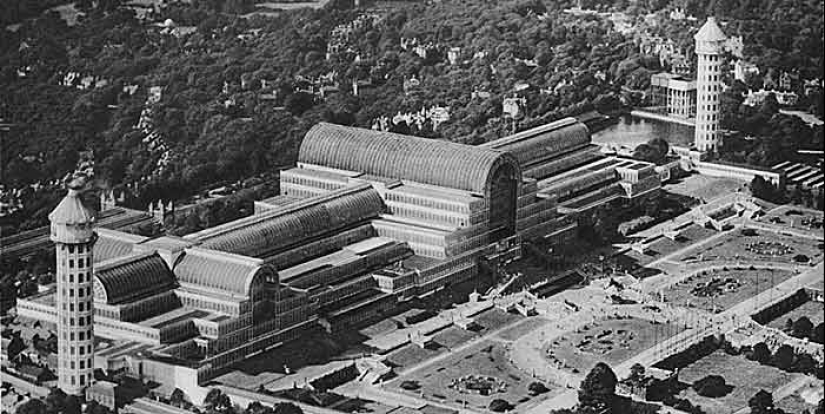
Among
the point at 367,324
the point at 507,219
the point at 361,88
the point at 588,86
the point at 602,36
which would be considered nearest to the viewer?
the point at 367,324

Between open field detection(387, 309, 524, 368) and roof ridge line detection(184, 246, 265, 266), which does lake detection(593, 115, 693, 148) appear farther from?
roof ridge line detection(184, 246, 265, 266)

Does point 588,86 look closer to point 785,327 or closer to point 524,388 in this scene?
point 785,327

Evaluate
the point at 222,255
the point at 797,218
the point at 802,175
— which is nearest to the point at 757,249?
the point at 797,218

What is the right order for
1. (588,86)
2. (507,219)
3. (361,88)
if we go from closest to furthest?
(507,219)
(361,88)
(588,86)

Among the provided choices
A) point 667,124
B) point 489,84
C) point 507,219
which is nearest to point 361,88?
point 489,84

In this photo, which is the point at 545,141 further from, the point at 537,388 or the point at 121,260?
the point at 121,260

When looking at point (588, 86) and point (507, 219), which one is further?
point (588, 86)

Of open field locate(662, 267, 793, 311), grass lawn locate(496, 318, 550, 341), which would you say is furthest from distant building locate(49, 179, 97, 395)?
open field locate(662, 267, 793, 311)

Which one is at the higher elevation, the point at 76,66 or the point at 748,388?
the point at 76,66
